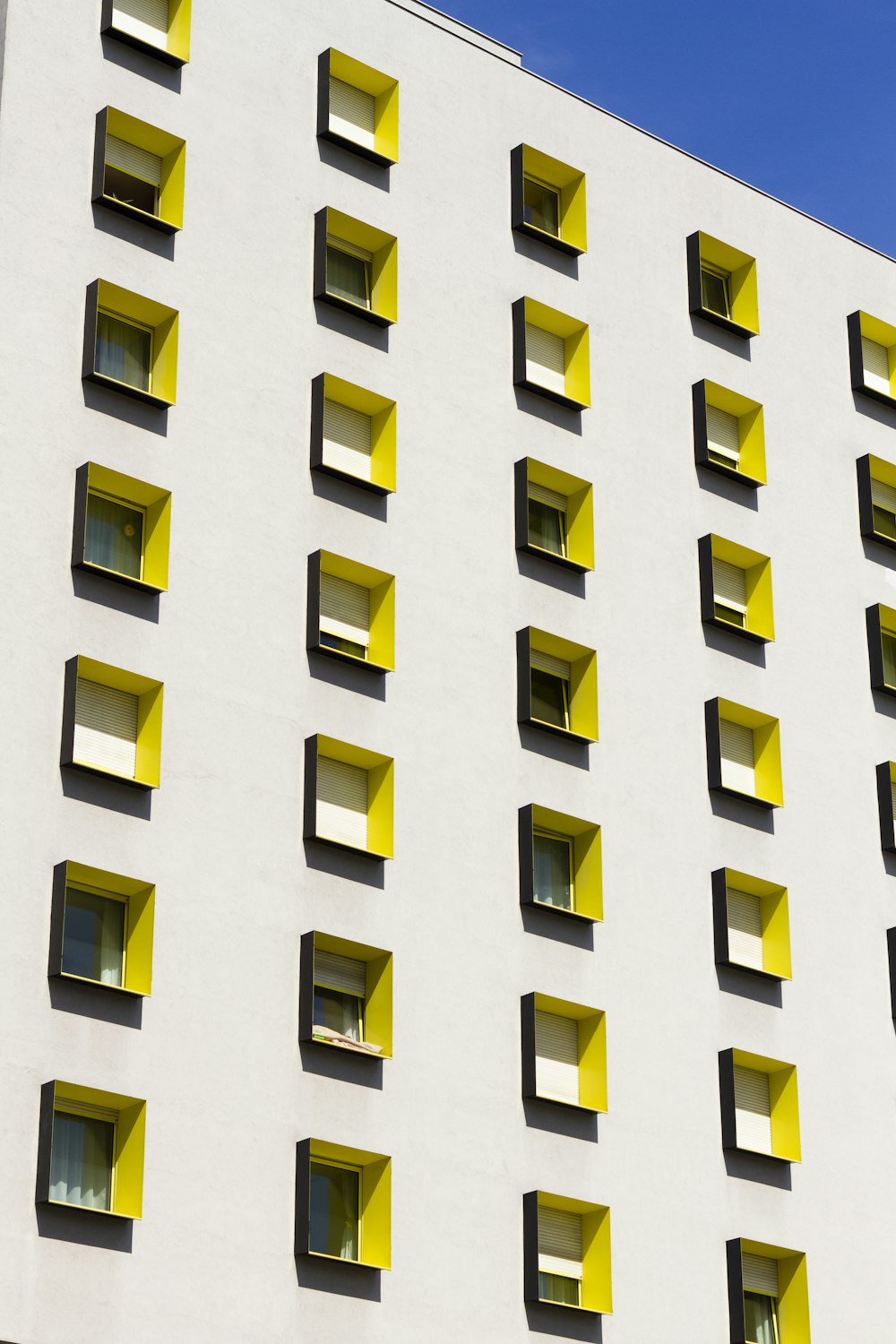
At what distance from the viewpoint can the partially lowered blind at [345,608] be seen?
3822cm

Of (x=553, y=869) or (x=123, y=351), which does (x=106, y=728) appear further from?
(x=553, y=869)

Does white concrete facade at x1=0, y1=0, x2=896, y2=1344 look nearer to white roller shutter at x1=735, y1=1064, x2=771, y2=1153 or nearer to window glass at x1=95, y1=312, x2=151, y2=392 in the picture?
white roller shutter at x1=735, y1=1064, x2=771, y2=1153

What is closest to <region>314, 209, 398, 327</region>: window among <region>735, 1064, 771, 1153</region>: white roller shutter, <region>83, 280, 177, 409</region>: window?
<region>83, 280, 177, 409</region>: window

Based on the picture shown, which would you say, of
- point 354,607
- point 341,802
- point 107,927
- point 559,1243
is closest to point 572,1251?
point 559,1243

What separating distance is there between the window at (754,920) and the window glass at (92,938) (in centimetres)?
1179

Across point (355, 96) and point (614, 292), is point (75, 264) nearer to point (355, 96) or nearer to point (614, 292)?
point (355, 96)

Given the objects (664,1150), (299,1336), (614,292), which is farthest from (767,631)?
(299,1336)

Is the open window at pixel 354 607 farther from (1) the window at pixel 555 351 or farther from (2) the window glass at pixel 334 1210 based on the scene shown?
(2) the window glass at pixel 334 1210

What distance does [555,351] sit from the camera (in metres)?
43.9

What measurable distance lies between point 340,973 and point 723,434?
623 inches

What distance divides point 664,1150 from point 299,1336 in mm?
8017

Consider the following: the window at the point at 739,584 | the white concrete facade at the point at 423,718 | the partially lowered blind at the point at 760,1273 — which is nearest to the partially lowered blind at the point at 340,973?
the white concrete facade at the point at 423,718

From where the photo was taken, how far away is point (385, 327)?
135ft

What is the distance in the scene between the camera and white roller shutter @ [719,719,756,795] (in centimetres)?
4250
